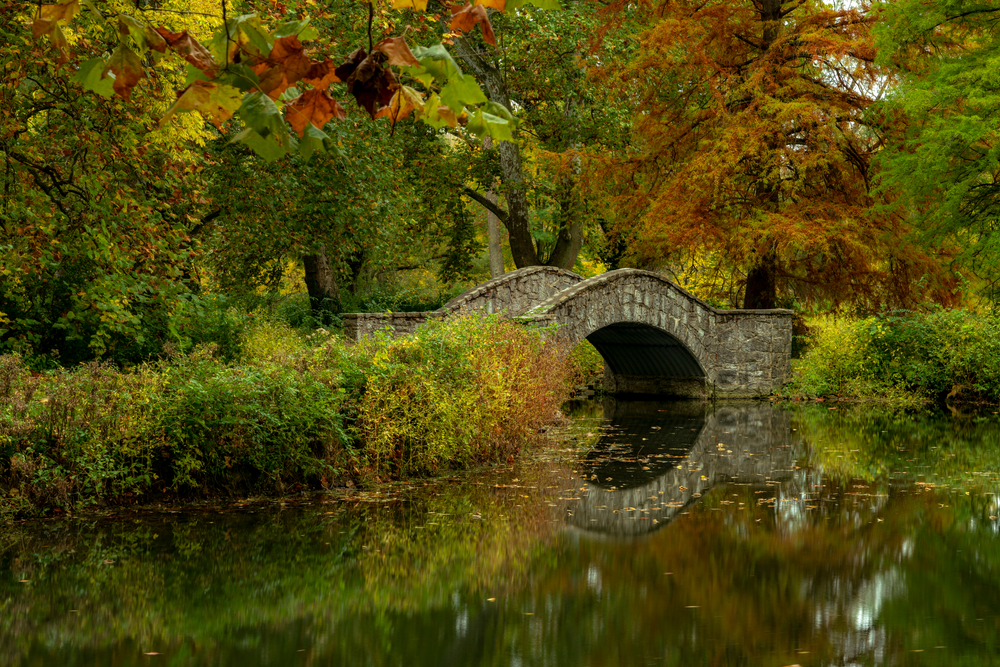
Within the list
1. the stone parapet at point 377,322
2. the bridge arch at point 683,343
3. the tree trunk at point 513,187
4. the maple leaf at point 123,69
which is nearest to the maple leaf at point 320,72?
the maple leaf at point 123,69

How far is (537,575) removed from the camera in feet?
19.0

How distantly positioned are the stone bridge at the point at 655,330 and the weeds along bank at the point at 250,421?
4916mm

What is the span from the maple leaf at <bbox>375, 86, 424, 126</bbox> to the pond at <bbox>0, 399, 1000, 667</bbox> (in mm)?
2507

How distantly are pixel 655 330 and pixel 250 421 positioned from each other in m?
11.1

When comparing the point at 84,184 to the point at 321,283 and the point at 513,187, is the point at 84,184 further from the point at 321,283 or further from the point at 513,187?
the point at 513,187

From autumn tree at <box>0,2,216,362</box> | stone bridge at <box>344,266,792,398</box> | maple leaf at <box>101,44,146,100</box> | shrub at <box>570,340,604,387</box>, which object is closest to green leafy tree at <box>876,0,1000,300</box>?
stone bridge at <box>344,266,792,398</box>

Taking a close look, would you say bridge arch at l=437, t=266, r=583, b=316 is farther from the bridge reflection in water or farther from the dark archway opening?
the bridge reflection in water

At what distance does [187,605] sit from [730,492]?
5.00 m

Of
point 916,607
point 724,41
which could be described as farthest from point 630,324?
point 916,607

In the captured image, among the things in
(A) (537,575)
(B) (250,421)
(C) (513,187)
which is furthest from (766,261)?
(A) (537,575)

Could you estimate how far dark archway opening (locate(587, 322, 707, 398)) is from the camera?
59.8ft

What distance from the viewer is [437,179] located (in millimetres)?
23094

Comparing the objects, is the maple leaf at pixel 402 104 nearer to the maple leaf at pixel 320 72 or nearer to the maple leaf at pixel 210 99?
the maple leaf at pixel 320 72

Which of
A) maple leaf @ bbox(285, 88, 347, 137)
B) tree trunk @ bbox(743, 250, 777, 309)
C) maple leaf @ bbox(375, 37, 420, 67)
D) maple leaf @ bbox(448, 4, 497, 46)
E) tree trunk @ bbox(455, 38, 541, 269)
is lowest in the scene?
maple leaf @ bbox(285, 88, 347, 137)
